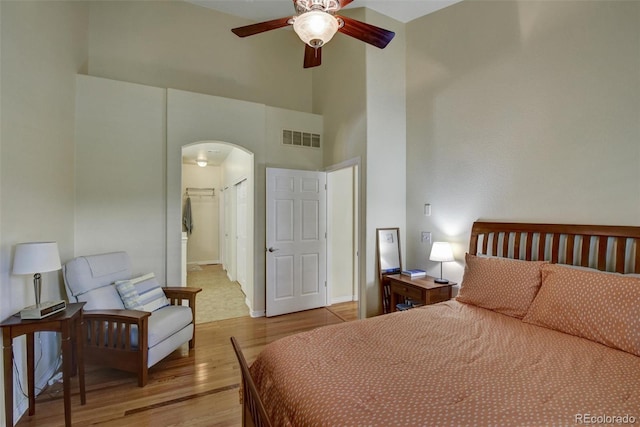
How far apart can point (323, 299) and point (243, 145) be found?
2522 millimetres

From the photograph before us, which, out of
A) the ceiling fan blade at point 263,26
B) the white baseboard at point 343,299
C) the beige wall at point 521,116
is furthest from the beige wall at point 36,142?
the beige wall at point 521,116

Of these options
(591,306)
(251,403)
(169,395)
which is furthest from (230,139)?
(591,306)

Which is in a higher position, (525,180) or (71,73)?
(71,73)

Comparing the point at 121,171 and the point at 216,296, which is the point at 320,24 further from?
the point at 216,296

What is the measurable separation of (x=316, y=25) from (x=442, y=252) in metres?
2.40

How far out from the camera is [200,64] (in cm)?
408

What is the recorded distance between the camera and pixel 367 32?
1953mm

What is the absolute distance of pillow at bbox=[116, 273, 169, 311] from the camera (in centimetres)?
272

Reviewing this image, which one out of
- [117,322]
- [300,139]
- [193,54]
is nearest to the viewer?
[117,322]

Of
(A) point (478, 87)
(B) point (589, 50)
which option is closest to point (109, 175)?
(A) point (478, 87)

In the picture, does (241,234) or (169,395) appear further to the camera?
(241,234)

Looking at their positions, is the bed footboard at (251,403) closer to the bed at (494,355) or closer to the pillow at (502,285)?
the bed at (494,355)

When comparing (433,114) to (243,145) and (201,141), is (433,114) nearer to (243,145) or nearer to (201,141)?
(243,145)

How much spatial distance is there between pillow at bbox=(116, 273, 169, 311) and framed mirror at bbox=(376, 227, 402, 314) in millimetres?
2432
